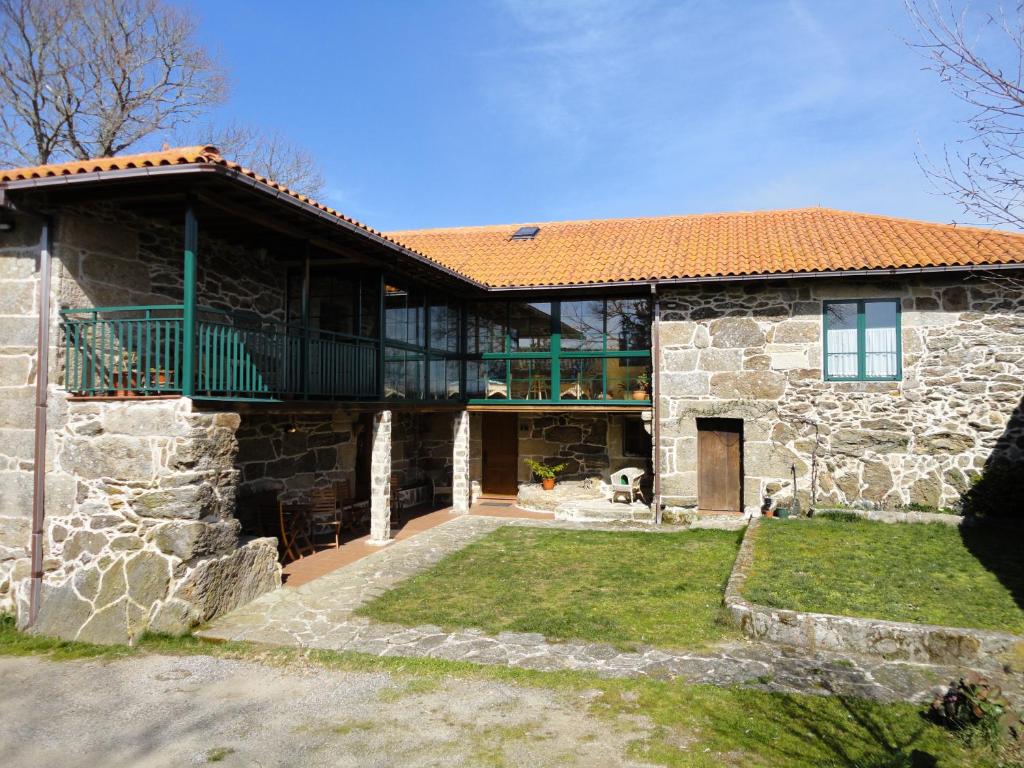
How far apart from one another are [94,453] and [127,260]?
2.34 m

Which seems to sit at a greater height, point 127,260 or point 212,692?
point 127,260

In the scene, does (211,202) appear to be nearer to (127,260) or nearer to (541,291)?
(127,260)

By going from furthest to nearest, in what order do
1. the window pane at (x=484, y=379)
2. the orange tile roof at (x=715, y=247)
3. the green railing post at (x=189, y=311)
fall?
1. the window pane at (x=484, y=379)
2. the orange tile roof at (x=715, y=247)
3. the green railing post at (x=189, y=311)

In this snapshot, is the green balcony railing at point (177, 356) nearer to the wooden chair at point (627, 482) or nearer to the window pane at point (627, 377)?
the window pane at point (627, 377)

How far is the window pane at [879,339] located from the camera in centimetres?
1130

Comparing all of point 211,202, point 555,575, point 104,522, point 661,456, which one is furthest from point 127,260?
point 661,456

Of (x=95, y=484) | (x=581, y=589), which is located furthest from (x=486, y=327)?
(x=95, y=484)

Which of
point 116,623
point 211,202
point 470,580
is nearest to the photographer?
point 116,623

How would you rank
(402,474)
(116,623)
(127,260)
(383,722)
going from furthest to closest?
(402,474) < (127,260) < (116,623) < (383,722)

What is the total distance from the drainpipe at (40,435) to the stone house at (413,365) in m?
0.03

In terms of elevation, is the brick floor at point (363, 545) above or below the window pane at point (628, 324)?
below

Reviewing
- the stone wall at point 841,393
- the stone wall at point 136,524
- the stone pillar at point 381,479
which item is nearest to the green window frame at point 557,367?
the stone wall at point 841,393

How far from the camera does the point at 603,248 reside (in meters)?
14.2

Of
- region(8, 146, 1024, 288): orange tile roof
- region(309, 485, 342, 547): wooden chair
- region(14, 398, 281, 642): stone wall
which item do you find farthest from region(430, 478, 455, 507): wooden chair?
region(14, 398, 281, 642): stone wall
